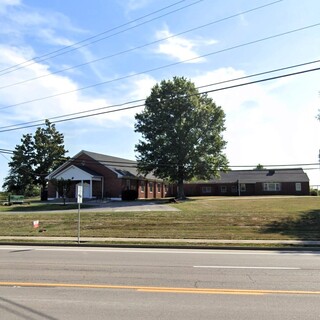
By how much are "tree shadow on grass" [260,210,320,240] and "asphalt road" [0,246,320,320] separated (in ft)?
23.8

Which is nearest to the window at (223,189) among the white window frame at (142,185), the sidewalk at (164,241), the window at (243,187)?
the window at (243,187)

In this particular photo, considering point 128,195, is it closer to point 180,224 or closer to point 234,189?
point 180,224

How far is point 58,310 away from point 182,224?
17726 millimetres

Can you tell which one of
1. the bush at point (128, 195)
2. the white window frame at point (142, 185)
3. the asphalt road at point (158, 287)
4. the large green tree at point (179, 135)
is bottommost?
the asphalt road at point (158, 287)

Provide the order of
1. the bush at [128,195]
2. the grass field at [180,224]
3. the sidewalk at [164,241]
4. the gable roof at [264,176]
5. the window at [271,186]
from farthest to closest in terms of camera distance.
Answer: the gable roof at [264,176] → the window at [271,186] → the bush at [128,195] → the grass field at [180,224] → the sidewalk at [164,241]

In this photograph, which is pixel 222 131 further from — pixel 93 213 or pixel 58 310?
pixel 58 310

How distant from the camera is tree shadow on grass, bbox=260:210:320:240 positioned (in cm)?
2023

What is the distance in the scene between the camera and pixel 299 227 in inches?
888

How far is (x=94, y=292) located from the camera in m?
7.82

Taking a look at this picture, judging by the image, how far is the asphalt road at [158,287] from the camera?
20.9 feet

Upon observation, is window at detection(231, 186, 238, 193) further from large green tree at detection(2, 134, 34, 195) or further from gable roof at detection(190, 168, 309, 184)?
large green tree at detection(2, 134, 34, 195)

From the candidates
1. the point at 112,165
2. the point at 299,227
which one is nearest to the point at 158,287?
the point at 299,227

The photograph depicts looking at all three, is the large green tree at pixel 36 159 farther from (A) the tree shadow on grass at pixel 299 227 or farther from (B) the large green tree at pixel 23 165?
(A) the tree shadow on grass at pixel 299 227

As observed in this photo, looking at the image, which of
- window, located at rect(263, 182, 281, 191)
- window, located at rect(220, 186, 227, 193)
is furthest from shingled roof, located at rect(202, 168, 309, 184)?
window, located at rect(220, 186, 227, 193)
